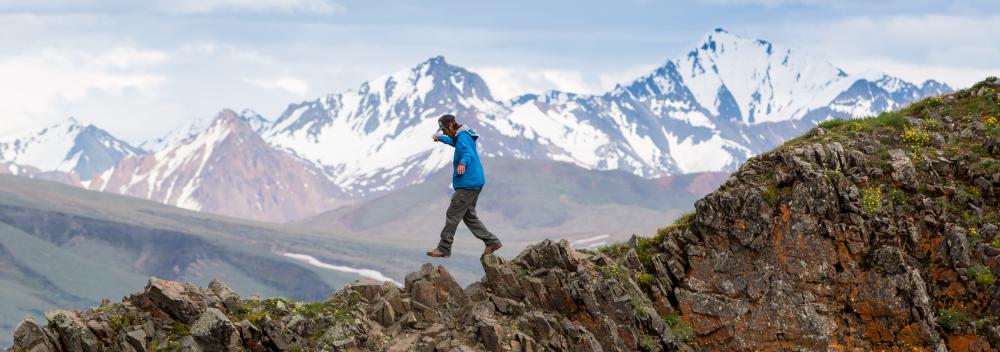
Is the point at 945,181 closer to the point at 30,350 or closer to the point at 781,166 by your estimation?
the point at 781,166

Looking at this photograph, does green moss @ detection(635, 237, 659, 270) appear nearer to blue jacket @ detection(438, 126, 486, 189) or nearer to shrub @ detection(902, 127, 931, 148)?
blue jacket @ detection(438, 126, 486, 189)

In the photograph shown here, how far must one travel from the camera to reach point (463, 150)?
31094 millimetres

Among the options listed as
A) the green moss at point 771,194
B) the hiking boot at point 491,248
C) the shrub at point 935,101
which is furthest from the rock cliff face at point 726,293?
the shrub at point 935,101

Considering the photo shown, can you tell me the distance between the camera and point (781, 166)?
31656 mm

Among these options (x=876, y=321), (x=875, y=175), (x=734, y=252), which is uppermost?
(x=875, y=175)

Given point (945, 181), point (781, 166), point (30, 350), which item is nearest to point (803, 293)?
point (781, 166)

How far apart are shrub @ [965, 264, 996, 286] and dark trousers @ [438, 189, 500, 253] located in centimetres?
1318

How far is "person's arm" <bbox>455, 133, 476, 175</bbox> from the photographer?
30859mm

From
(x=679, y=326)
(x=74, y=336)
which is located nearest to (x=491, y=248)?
(x=679, y=326)

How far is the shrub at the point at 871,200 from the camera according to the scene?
30359 millimetres

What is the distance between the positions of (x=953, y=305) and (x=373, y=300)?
53.3 ft

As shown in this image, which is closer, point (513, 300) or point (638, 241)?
point (513, 300)

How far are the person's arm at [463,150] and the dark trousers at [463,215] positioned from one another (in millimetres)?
859

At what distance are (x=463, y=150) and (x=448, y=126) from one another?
1008 millimetres
